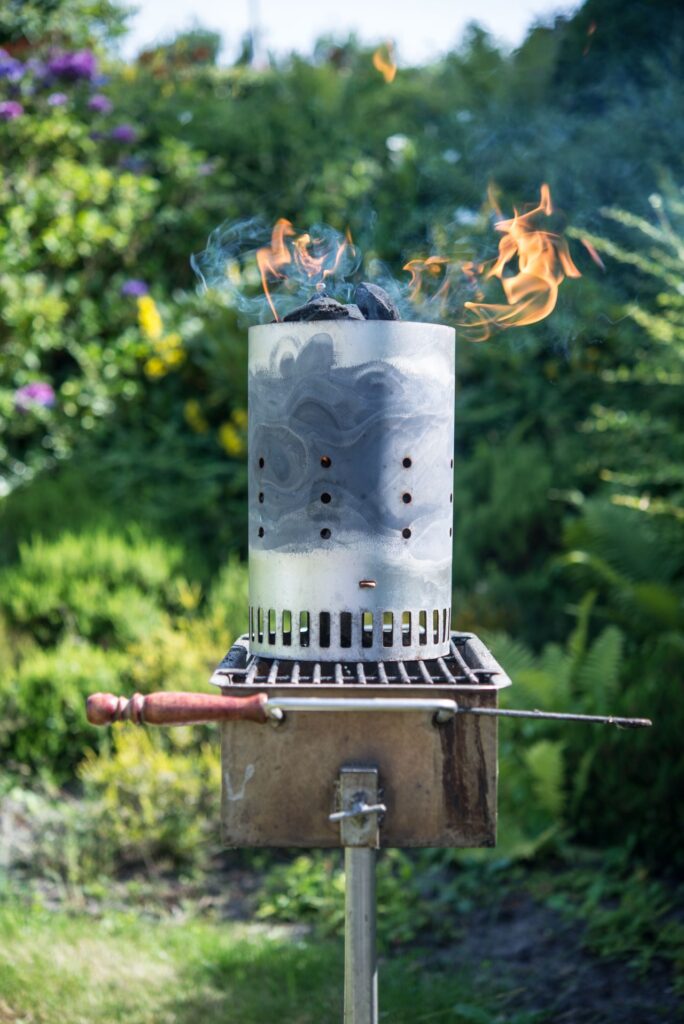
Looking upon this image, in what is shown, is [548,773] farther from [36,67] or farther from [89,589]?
[36,67]

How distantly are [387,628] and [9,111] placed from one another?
5.26 meters

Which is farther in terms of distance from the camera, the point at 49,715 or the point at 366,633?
the point at 49,715

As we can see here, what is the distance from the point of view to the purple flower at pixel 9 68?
6.43 metres

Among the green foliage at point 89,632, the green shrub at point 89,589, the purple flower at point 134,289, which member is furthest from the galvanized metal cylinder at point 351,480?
the purple flower at point 134,289

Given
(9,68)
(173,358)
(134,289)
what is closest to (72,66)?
(9,68)

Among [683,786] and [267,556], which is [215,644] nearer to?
[683,786]

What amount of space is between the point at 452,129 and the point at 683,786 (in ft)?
17.1

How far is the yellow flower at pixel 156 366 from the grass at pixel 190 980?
156 inches

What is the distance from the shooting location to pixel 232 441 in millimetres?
6633

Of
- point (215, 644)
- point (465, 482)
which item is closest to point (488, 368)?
point (465, 482)

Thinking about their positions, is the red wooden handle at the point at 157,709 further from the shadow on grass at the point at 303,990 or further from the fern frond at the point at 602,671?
the fern frond at the point at 602,671

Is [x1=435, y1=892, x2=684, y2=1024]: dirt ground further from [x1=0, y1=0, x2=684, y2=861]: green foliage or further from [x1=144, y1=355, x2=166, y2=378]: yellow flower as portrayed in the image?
[x1=144, y1=355, x2=166, y2=378]: yellow flower

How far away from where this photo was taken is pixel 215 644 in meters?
5.08

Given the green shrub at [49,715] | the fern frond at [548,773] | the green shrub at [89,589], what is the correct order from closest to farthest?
the fern frond at [548,773] → the green shrub at [49,715] → the green shrub at [89,589]
